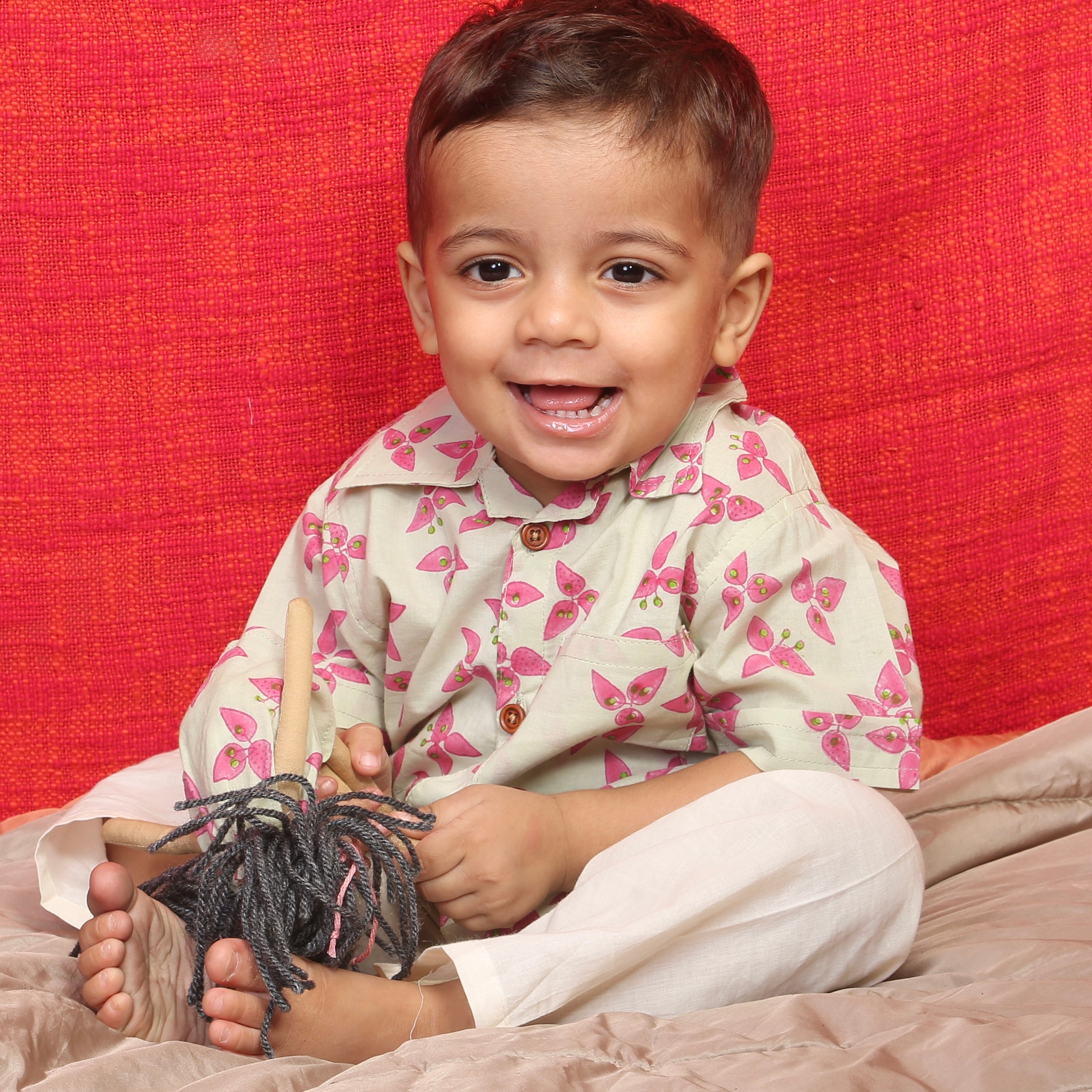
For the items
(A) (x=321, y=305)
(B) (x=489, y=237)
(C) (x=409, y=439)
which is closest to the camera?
(B) (x=489, y=237)

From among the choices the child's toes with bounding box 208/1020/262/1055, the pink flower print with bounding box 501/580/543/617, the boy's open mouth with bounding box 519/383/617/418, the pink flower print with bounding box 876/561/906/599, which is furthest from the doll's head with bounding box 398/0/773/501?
the child's toes with bounding box 208/1020/262/1055

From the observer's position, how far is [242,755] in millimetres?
922

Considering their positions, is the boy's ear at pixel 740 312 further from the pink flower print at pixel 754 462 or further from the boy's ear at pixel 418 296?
the boy's ear at pixel 418 296

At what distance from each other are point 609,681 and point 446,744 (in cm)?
16

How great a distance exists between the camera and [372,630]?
110 centimetres

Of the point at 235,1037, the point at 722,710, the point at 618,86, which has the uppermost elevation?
the point at 618,86

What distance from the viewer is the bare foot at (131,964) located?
0.77 m

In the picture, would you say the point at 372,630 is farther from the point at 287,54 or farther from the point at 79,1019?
the point at 287,54

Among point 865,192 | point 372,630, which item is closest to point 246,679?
point 372,630

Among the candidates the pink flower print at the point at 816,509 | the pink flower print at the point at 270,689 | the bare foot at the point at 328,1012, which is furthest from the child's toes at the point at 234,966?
the pink flower print at the point at 816,509

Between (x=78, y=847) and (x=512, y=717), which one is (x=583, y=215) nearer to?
(x=512, y=717)

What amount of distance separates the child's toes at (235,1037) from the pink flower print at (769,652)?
0.43 meters

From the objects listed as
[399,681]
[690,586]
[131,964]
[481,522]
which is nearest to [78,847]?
[131,964]

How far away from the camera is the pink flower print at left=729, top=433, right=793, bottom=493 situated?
1012 millimetres
